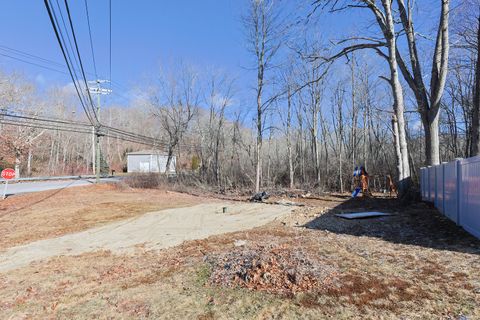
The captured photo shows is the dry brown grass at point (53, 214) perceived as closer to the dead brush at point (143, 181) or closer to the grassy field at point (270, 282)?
the grassy field at point (270, 282)

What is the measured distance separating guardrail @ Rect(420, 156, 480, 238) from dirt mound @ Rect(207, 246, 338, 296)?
10.7 feet

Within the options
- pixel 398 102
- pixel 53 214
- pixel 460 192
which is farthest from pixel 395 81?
pixel 53 214

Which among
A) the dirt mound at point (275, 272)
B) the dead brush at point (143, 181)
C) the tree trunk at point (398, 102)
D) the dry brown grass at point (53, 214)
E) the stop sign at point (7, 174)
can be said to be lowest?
the dry brown grass at point (53, 214)

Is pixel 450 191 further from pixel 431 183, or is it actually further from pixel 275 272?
pixel 275 272

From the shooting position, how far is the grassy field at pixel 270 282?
335 centimetres

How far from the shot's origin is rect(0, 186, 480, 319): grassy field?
335 centimetres

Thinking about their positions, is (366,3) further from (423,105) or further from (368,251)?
(368,251)

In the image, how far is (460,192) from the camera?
22.3 feet

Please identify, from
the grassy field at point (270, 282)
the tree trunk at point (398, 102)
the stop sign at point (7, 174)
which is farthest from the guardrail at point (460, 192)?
the stop sign at point (7, 174)

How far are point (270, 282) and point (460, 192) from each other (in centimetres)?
513

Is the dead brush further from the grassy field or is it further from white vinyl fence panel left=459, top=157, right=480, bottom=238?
white vinyl fence panel left=459, top=157, right=480, bottom=238

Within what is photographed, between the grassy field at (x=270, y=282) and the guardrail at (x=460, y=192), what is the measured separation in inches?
13.2

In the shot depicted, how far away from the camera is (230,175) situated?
2625cm

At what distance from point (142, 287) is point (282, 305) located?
6.49 ft
